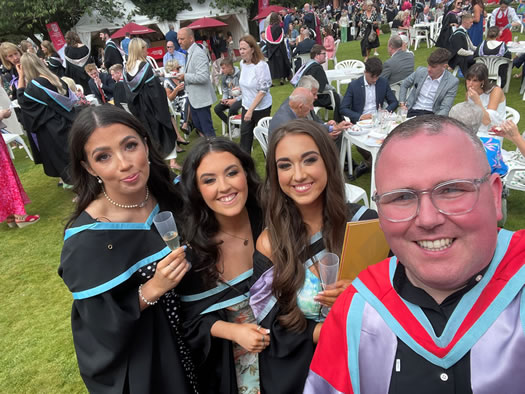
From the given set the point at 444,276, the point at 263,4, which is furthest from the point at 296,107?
the point at 263,4

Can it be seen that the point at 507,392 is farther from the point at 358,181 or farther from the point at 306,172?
the point at 358,181

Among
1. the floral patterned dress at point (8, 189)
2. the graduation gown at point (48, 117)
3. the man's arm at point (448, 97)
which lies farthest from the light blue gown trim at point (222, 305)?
the man's arm at point (448, 97)

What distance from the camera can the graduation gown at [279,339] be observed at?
175cm

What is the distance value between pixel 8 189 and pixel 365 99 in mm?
5706

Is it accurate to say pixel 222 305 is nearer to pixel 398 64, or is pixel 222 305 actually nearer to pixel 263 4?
pixel 398 64

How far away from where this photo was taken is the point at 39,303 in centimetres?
383

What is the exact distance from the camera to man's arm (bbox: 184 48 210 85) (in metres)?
6.03

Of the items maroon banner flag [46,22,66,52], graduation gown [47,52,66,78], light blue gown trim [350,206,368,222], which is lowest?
light blue gown trim [350,206,368,222]

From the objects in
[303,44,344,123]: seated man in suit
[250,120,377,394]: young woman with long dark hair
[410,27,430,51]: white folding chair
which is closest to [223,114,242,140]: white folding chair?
[303,44,344,123]: seated man in suit

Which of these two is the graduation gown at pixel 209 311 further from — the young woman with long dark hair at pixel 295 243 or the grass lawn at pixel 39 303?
the grass lawn at pixel 39 303

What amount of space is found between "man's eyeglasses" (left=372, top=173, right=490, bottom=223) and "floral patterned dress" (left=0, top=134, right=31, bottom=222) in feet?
18.4

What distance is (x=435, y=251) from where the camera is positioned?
90 centimetres

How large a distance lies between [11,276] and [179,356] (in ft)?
12.1

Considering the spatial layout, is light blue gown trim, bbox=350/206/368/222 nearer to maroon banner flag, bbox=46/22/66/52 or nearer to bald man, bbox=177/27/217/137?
bald man, bbox=177/27/217/137
